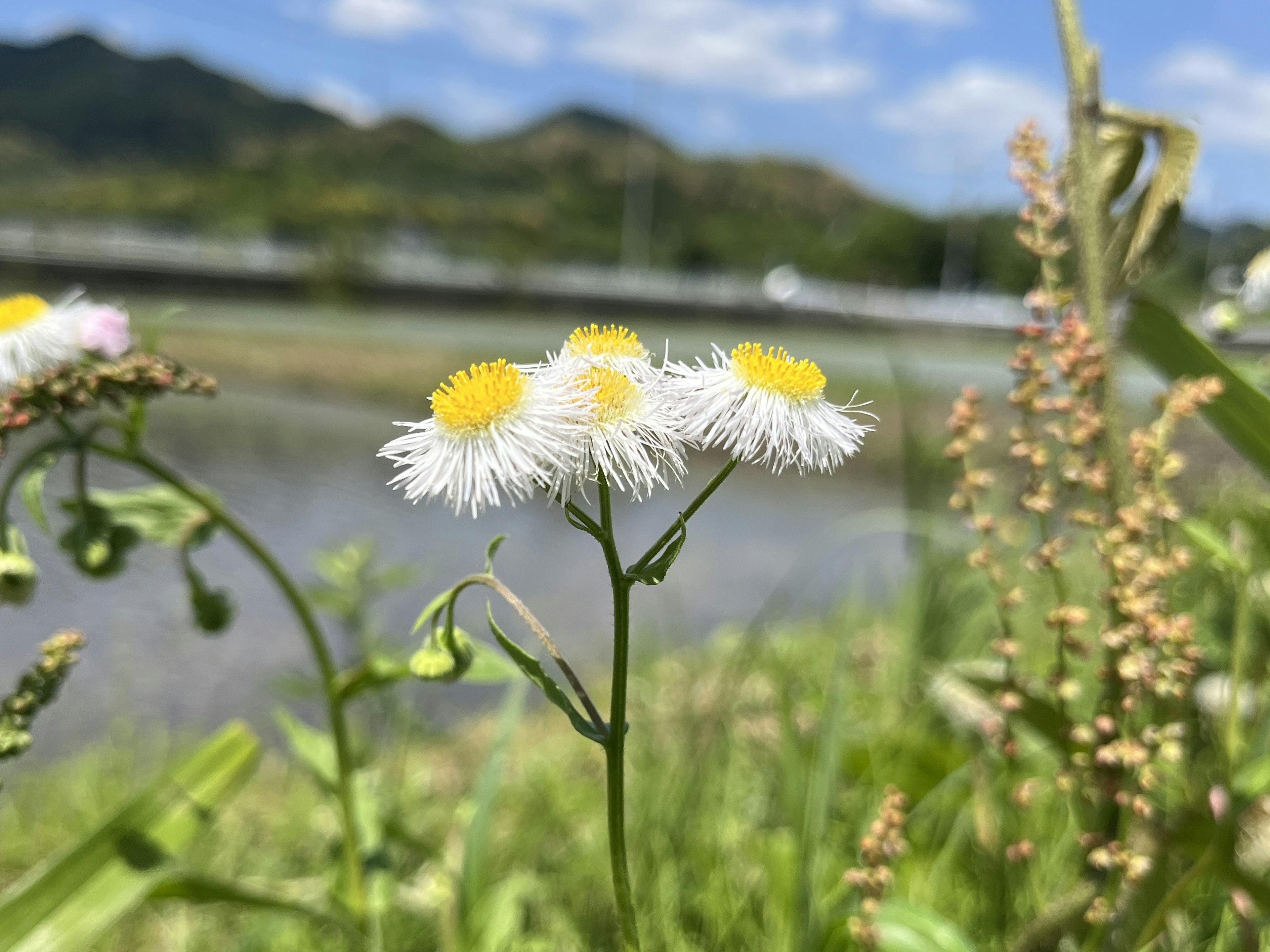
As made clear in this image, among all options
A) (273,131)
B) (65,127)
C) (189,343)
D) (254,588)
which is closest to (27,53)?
(65,127)

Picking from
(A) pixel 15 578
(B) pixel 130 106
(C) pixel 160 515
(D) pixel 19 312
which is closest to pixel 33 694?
(A) pixel 15 578

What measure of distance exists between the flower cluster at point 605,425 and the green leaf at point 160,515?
407mm

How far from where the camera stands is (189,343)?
7.38 meters

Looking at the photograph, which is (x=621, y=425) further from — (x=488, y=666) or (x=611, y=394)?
(x=488, y=666)

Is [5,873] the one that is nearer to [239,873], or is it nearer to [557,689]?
[239,873]

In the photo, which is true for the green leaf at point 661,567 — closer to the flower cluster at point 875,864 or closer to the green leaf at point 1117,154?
the flower cluster at point 875,864

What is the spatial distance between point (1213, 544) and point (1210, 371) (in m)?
0.12

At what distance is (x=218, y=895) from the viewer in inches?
23.6

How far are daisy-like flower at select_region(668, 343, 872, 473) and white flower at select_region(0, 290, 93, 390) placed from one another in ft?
1.73

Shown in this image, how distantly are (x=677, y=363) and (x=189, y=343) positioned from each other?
8.12 meters

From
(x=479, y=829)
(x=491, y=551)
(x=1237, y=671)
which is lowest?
(x=479, y=829)

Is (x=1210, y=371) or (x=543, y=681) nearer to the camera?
(x=543, y=681)

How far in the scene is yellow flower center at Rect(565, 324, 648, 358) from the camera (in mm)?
371

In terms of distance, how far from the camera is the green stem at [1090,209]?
1.93 ft
